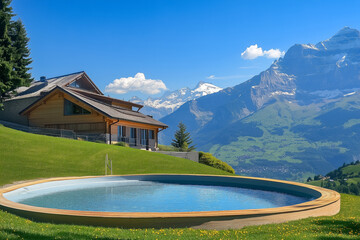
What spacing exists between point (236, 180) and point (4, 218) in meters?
13.5

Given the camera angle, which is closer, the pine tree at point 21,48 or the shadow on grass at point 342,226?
the shadow on grass at point 342,226

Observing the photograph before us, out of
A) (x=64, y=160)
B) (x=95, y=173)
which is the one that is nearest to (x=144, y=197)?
(x=95, y=173)

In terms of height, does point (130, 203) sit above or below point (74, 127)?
below

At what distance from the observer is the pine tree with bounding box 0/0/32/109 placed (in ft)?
106

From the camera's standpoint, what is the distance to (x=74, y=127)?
35.9m


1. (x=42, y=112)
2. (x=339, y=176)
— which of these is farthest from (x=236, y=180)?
(x=339, y=176)

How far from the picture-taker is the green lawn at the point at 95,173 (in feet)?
24.1

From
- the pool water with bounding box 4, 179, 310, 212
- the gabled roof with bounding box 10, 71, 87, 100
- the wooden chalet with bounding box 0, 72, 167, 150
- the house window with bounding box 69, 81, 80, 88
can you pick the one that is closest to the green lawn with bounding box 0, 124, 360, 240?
the pool water with bounding box 4, 179, 310, 212

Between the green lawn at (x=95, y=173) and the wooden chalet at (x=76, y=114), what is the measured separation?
7.44 m

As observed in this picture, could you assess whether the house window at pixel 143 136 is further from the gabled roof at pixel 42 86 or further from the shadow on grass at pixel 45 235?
the shadow on grass at pixel 45 235

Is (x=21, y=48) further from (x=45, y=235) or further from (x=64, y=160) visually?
(x=45, y=235)

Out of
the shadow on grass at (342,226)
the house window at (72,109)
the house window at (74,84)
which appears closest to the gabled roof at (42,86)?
the house window at (74,84)

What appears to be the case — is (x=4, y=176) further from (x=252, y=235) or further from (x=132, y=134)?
(x=132, y=134)

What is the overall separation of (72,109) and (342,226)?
3308 cm
